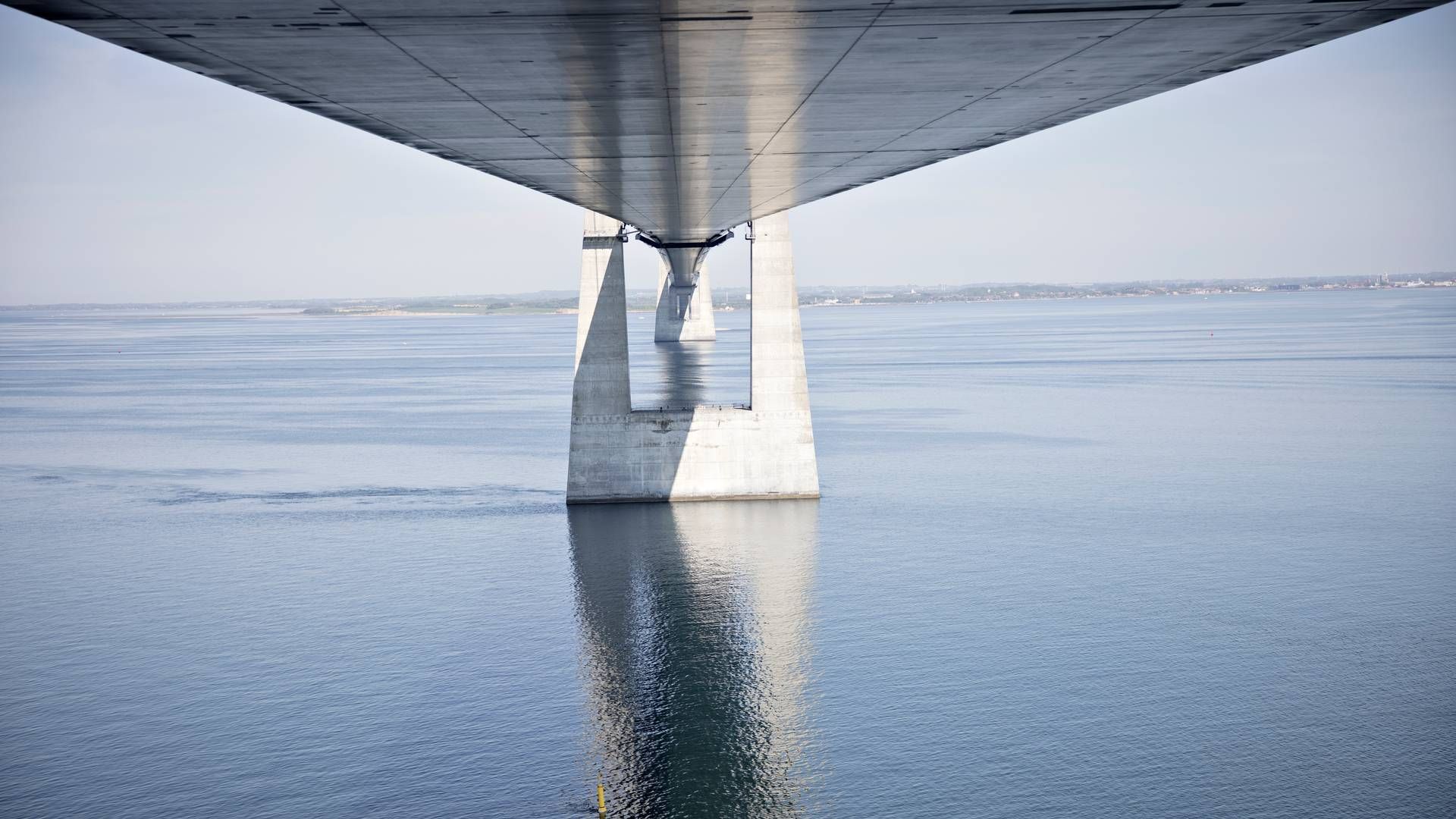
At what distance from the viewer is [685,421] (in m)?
53.5

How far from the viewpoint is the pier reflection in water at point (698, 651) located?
27.0m

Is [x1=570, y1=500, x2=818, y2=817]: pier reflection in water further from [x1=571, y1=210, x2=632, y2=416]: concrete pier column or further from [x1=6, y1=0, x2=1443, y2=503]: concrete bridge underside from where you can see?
[x1=6, y1=0, x2=1443, y2=503]: concrete bridge underside

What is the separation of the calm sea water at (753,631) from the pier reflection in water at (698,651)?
0.43ft

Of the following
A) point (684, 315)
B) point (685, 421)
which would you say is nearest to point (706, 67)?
point (685, 421)

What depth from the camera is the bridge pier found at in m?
53.7

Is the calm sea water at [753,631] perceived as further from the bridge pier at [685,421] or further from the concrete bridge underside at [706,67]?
the concrete bridge underside at [706,67]

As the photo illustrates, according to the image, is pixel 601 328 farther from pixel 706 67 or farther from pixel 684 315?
pixel 684 315

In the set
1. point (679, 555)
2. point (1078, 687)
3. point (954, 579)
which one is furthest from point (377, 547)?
point (1078, 687)

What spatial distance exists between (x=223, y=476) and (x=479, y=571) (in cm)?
3028

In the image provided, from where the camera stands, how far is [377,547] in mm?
50188

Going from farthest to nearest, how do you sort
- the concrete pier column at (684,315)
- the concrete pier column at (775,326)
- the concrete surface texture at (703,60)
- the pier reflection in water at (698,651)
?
the concrete pier column at (684,315), the concrete pier column at (775,326), the pier reflection in water at (698,651), the concrete surface texture at (703,60)

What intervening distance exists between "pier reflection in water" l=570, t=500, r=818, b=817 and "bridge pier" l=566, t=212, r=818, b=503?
1069 mm

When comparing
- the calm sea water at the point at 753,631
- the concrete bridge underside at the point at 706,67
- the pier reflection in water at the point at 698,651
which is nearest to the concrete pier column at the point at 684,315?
the calm sea water at the point at 753,631

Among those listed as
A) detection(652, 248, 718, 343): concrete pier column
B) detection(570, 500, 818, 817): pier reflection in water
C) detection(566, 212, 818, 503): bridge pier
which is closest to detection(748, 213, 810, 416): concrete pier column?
detection(566, 212, 818, 503): bridge pier
